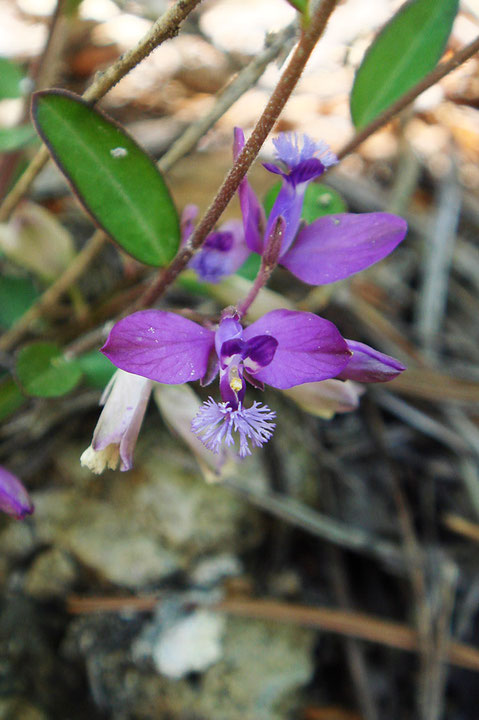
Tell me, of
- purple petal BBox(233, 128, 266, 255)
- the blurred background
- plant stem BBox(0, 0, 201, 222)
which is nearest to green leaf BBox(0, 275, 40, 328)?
the blurred background

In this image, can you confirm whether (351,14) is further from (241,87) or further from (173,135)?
(241,87)

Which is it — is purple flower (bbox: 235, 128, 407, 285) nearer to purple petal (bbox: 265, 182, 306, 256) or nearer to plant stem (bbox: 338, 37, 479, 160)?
purple petal (bbox: 265, 182, 306, 256)

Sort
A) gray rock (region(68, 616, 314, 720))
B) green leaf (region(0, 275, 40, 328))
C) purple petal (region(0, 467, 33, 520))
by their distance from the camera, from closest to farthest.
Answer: purple petal (region(0, 467, 33, 520)), gray rock (region(68, 616, 314, 720)), green leaf (region(0, 275, 40, 328))

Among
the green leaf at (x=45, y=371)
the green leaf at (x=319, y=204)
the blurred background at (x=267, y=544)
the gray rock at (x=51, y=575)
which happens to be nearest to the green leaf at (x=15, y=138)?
the blurred background at (x=267, y=544)

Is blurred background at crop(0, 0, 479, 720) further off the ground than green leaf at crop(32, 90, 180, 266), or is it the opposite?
green leaf at crop(32, 90, 180, 266)

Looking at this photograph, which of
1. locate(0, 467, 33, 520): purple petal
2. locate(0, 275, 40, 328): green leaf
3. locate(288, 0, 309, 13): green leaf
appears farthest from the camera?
locate(0, 275, 40, 328): green leaf

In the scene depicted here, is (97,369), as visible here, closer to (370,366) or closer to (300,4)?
(370,366)

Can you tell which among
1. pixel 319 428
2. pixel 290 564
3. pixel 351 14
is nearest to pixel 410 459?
pixel 319 428

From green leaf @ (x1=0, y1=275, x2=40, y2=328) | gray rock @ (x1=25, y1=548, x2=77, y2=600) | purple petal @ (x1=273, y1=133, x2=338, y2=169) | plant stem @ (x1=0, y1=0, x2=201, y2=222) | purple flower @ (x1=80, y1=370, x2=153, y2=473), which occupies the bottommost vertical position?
gray rock @ (x1=25, y1=548, x2=77, y2=600)
